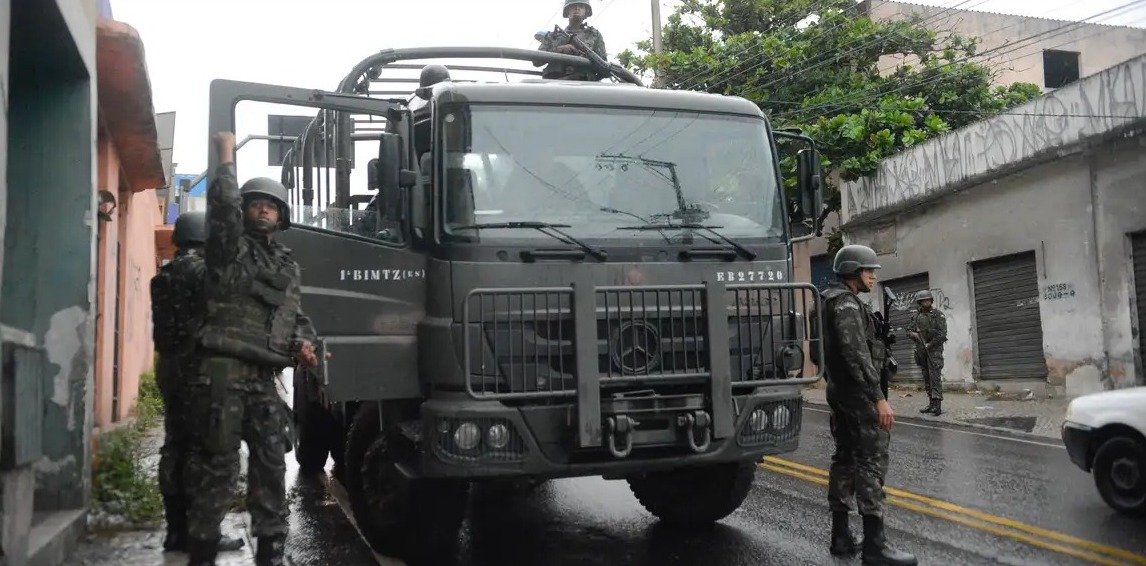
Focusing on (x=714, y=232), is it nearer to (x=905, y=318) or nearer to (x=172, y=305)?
(x=172, y=305)

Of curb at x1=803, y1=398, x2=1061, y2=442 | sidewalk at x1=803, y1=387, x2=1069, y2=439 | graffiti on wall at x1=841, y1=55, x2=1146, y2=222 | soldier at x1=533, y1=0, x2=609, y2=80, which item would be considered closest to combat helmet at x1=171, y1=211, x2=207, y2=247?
soldier at x1=533, y1=0, x2=609, y2=80

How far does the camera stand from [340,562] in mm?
5660

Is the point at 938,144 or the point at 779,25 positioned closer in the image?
the point at 938,144

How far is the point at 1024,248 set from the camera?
1523 cm

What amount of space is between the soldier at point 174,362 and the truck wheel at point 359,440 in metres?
0.76

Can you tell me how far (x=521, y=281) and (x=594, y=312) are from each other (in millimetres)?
429

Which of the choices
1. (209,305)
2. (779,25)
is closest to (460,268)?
(209,305)

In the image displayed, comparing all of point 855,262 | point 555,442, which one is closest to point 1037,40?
point 855,262

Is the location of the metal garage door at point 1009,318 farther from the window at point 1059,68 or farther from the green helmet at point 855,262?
the window at point 1059,68

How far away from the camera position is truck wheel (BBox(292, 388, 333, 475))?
27.7 ft

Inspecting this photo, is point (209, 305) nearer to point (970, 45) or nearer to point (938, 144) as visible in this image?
point (938, 144)

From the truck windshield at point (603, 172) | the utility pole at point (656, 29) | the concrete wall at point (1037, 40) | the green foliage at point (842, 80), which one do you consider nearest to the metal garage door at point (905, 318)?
the green foliage at point (842, 80)

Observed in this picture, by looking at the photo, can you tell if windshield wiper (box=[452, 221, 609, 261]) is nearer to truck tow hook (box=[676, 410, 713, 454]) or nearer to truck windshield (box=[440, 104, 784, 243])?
truck windshield (box=[440, 104, 784, 243])

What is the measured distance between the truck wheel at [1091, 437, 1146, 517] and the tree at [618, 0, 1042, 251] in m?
12.8
